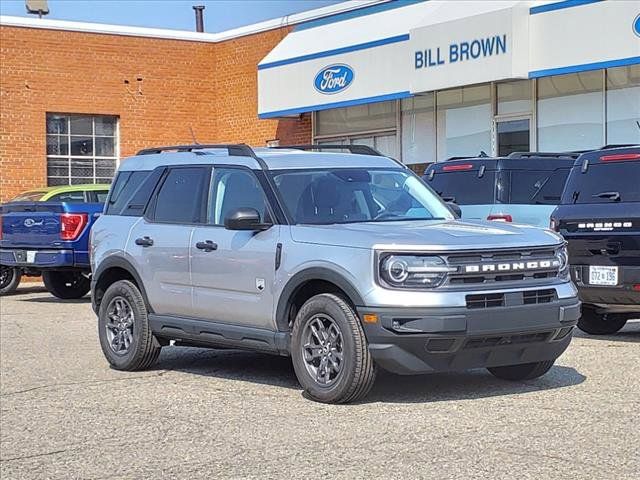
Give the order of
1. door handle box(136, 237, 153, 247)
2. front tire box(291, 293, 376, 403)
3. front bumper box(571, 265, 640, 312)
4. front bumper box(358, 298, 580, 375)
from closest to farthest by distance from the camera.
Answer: front bumper box(358, 298, 580, 375) → front tire box(291, 293, 376, 403) → door handle box(136, 237, 153, 247) → front bumper box(571, 265, 640, 312)

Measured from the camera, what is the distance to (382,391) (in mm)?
9047

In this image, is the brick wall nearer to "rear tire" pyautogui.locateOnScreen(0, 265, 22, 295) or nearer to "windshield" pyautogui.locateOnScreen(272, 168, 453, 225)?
"rear tire" pyautogui.locateOnScreen(0, 265, 22, 295)

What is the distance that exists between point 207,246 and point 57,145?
1815cm

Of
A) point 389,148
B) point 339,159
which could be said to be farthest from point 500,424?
point 389,148

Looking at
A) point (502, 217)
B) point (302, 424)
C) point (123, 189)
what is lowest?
point (302, 424)

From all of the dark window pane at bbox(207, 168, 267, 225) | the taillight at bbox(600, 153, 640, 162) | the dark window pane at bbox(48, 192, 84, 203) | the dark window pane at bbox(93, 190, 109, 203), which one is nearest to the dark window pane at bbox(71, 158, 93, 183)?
the dark window pane at bbox(48, 192, 84, 203)

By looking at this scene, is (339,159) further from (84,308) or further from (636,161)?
(84,308)

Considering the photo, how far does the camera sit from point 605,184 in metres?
11.8

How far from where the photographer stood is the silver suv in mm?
8195

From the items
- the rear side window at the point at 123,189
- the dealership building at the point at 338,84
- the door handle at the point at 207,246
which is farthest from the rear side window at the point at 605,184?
the dealership building at the point at 338,84

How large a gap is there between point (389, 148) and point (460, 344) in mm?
16202

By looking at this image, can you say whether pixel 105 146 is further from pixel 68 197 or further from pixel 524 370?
pixel 524 370

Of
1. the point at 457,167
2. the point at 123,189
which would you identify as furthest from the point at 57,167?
the point at 123,189

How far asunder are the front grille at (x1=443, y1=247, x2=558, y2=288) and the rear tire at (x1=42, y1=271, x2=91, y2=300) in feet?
41.4
